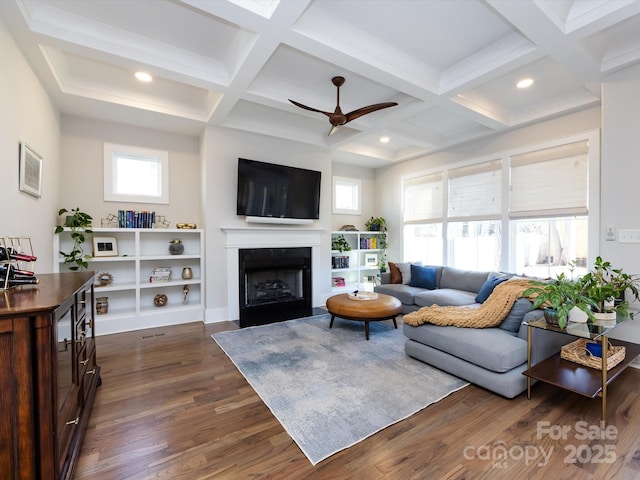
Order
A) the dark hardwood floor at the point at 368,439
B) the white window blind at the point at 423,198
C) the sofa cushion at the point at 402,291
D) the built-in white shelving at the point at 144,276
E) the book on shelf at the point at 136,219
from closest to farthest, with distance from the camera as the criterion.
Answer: the dark hardwood floor at the point at 368,439, the built-in white shelving at the point at 144,276, the book on shelf at the point at 136,219, the sofa cushion at the point at 402,291, the white window blind at the point at 423,198

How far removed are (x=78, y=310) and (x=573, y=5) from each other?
4081 mm

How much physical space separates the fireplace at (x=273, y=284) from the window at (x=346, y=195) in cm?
162

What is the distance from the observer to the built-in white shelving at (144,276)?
12.4 ft

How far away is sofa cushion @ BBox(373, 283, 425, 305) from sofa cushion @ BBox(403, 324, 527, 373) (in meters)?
1.69

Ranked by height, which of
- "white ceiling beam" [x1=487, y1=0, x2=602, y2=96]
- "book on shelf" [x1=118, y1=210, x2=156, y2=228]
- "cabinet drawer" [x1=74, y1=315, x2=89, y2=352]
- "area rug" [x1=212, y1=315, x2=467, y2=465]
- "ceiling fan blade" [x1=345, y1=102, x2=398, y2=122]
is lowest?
"area rug" [x1=212, y1=315, x2=467, y2=465]

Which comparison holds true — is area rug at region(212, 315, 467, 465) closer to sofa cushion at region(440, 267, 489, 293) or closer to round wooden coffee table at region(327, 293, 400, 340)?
round wooden coffee table at region(327, 293, 400, 340)

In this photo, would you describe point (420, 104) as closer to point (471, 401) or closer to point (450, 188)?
point (450, 188)

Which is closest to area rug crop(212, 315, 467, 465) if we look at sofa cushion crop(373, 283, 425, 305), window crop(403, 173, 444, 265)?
sofa cushion crop(373, 283, 425, 305)

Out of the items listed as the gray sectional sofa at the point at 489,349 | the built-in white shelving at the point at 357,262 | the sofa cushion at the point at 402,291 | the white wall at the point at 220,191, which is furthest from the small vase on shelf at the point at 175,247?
the gray sectional sofa at the point at 489,349

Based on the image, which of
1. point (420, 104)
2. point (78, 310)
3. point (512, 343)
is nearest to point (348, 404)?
point (512, 343)

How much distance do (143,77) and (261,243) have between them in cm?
248

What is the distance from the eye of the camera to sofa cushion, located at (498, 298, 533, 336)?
2455 millimetres

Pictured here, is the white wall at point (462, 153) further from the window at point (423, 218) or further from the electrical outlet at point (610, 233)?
the electrical outlet at point (610, 233)

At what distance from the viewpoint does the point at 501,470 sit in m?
1.57
